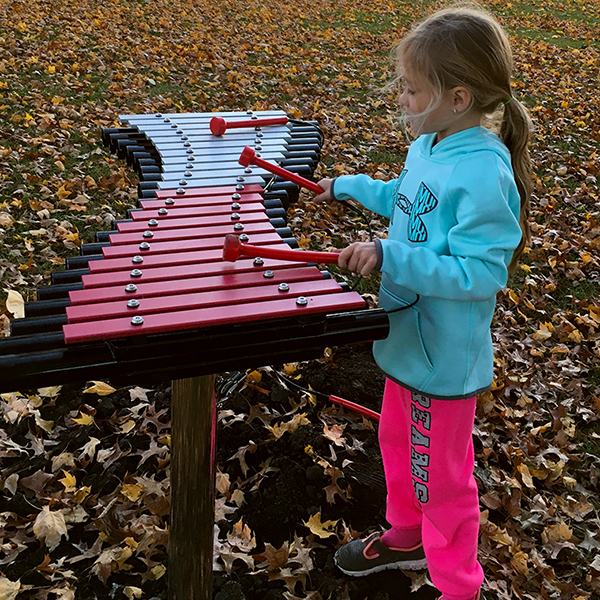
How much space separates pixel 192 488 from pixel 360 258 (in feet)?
3.48

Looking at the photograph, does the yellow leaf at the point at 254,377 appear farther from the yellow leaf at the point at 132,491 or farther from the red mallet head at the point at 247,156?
the red mallet head at the point at 247,156

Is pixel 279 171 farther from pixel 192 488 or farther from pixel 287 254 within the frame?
pixel 192 488

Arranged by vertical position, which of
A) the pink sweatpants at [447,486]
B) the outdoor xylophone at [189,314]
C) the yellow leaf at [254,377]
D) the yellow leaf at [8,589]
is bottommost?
the yellow leaf at [8,589]

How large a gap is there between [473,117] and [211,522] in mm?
1696

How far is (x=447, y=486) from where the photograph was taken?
210 cm

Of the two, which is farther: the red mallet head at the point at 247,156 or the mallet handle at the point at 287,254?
the red mallet head at the point at 247,156

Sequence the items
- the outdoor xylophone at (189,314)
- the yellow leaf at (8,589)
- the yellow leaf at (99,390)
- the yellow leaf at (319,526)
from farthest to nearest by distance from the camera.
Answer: the yellow leaf at (99,390)
the yellow leaf at (319,526)
the yellow leaf at (8,589)
the outdoor xylophone at (189,314)

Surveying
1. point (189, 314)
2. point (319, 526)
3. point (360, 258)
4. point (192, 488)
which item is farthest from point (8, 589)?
point (360, 258)

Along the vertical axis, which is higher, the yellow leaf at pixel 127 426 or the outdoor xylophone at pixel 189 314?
the outdoor xylophone at pixel 189 314

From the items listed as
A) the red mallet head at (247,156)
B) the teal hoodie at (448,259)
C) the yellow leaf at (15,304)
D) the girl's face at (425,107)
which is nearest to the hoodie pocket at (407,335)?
the teal hoodie at (448,259)

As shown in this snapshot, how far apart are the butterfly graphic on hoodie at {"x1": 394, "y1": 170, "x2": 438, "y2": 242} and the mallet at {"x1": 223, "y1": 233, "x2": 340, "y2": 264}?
30 centimetres

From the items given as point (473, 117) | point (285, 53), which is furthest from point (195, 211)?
point (285, 53)

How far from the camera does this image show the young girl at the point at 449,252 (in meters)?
1.76

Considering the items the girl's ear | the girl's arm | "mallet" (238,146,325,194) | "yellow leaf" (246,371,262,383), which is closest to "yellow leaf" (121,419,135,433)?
"yellow leaf" (246,371,262,383)
